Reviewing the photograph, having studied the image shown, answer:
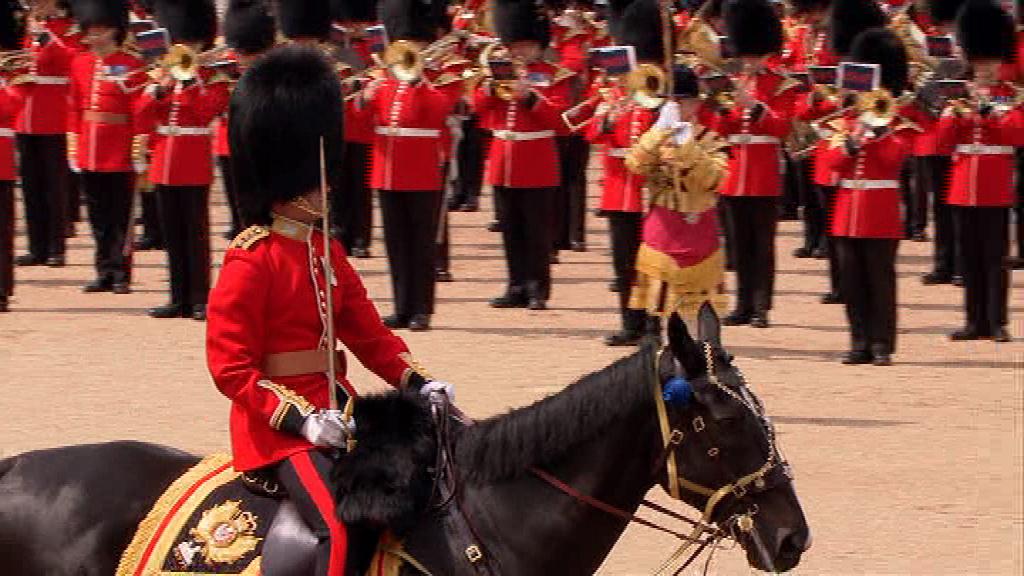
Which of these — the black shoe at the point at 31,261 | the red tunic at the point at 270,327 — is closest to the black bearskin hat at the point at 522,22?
the black shoe at the point at 31,261

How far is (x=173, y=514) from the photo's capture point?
5117 millimetres

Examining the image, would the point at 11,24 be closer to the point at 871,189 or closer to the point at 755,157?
the point at 755,157

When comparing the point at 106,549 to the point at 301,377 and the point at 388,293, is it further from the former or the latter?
the point at 388,293

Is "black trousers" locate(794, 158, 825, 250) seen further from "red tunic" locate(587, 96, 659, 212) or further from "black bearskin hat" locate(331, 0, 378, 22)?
"black bearskin hat" locate(331, 0, 378, 22)

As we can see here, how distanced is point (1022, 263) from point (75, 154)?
515 cm

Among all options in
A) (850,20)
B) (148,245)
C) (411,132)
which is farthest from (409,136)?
(148,245)

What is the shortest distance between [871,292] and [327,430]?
6.56 meters

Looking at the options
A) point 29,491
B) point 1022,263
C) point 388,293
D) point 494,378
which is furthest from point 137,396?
point 1022,263

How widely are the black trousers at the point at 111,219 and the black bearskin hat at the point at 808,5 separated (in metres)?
4.16

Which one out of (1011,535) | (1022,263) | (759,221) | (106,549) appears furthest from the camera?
(1022,263)

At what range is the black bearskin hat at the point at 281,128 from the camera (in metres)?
5.08

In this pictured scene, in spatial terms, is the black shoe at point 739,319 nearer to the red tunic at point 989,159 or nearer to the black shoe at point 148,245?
the red tunic at point 989,159

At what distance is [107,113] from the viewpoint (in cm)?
1277

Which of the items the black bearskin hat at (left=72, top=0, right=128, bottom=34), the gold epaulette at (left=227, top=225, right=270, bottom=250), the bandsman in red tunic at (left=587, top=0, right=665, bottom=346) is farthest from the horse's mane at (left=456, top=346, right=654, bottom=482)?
the black bearskin hat at (left=72, top=0, right=128, bottom=34)
